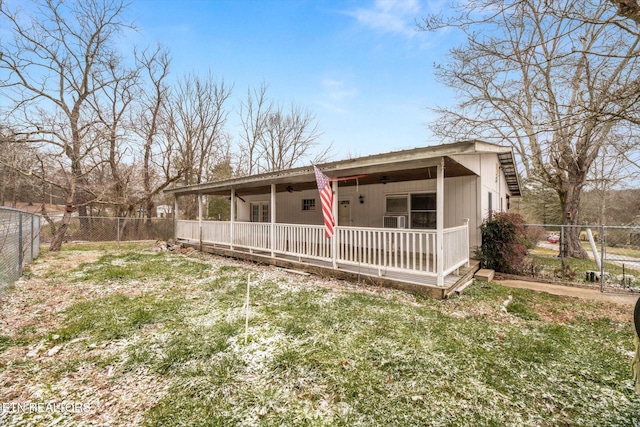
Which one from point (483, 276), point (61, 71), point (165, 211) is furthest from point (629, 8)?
point (165, 211)

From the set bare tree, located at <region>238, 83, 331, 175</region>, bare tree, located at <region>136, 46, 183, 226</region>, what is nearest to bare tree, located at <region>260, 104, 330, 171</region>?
bare tree, located at <region>238, 83, 331, 175</region>

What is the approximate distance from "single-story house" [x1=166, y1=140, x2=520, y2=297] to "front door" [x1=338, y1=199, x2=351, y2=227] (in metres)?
0.04

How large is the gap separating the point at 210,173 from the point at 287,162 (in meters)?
6.84

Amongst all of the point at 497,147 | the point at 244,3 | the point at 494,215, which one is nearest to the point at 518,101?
the point at 494,215

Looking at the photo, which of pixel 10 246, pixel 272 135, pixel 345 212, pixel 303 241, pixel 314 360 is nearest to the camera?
pixel 314 360

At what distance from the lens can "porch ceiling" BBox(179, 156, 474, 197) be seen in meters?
5.53

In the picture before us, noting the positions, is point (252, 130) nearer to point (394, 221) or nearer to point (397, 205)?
point (397, 205)

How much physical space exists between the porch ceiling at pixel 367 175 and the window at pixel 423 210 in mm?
644

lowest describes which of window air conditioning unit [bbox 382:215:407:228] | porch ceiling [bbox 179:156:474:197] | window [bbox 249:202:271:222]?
window air conditioning unit [bbox 382:215:407:228]

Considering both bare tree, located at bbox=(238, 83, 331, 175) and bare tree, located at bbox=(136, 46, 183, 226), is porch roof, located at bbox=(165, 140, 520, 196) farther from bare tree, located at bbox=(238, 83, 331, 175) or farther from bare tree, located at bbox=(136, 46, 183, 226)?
bare tree, located at bbox=(238, 83, 331, 175)

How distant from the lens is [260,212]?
1337cm

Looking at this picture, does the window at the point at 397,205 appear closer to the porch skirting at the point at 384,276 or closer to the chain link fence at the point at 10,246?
the porch skirting at the point at 384,276

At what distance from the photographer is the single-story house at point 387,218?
5.44 meters

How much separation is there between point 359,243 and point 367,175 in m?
1.83
